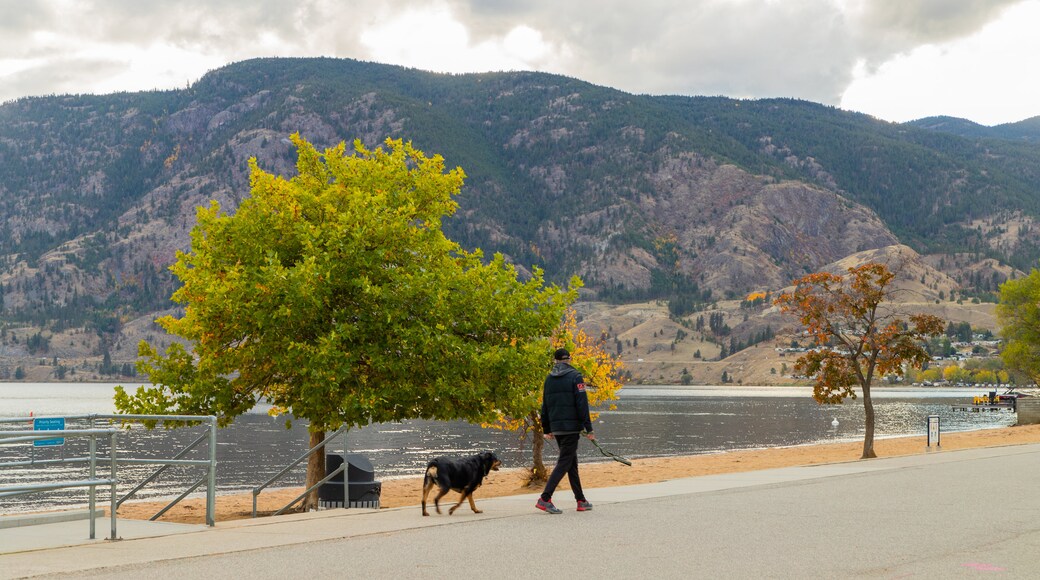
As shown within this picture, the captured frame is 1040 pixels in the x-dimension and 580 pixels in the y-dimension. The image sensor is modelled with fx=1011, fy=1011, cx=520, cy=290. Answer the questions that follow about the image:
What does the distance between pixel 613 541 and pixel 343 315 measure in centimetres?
1229

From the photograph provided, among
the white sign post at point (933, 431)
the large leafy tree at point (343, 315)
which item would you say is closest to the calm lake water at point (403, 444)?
the large leafy tree at point (343, 315)

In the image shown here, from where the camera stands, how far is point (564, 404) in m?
14.5

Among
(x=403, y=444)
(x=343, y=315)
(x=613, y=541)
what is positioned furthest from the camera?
(x=403, y=444)

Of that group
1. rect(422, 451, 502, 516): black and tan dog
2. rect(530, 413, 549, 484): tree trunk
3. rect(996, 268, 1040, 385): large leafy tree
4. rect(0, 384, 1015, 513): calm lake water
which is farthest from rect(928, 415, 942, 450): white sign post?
rect(996, 268, 1040, 385): large leafy tree

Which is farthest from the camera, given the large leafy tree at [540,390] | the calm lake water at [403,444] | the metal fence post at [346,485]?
the calm lake water at [403,444]

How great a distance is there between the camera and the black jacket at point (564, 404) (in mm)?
14336

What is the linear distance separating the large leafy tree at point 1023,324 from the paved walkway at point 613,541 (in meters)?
71.5

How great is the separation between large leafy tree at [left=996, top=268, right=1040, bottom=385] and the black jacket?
76831mm

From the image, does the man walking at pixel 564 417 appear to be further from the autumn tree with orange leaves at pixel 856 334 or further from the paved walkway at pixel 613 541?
the autumn tree with orange leaves at pixel 856 334

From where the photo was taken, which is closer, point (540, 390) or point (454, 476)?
point (454, 476)

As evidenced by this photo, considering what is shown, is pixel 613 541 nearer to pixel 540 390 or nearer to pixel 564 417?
pixel 564 417

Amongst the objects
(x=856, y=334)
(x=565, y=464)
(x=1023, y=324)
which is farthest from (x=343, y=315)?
(x=1023, y=324)

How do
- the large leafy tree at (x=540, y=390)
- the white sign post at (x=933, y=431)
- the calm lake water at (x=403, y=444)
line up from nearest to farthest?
1. the large leafy tree at (x=540, y=390)
2. the white sign post at (x=933, y=431)
3. the calm lake water at (x=403, y=444)

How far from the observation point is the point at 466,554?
1068 centimetres
